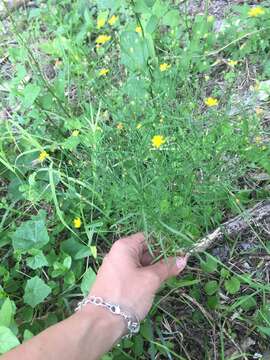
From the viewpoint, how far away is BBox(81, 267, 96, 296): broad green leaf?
148 centimetres

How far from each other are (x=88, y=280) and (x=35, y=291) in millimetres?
162

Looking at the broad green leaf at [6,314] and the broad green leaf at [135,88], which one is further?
the broad green leaf at [135,88]

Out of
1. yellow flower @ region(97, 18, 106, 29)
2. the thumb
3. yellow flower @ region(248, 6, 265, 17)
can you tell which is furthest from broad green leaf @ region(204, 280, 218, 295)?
yellow flower @ region(97, 18, 106, 29)

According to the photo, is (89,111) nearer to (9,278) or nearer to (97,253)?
(97,253)

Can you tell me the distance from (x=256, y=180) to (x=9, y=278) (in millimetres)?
861

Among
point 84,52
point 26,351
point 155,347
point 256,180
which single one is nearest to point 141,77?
point 84,52

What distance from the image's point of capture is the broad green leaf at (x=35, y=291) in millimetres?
1488

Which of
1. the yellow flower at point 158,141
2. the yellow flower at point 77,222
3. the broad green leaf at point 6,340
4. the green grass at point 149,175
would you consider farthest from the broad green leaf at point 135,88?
the broad green leaf at point 6,340

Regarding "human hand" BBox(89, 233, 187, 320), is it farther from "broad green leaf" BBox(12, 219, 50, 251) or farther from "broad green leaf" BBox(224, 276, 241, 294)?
"broad green leaf" BBox(12, 219, 50, 251)

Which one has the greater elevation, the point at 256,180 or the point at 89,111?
the point at 89,111

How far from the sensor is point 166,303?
1512mm

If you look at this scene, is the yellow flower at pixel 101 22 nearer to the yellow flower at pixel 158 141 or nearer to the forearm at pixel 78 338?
the yellow flower at pixel 158 141

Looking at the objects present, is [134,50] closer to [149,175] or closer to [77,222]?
[149,175]

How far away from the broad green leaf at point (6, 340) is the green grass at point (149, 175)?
8cm
